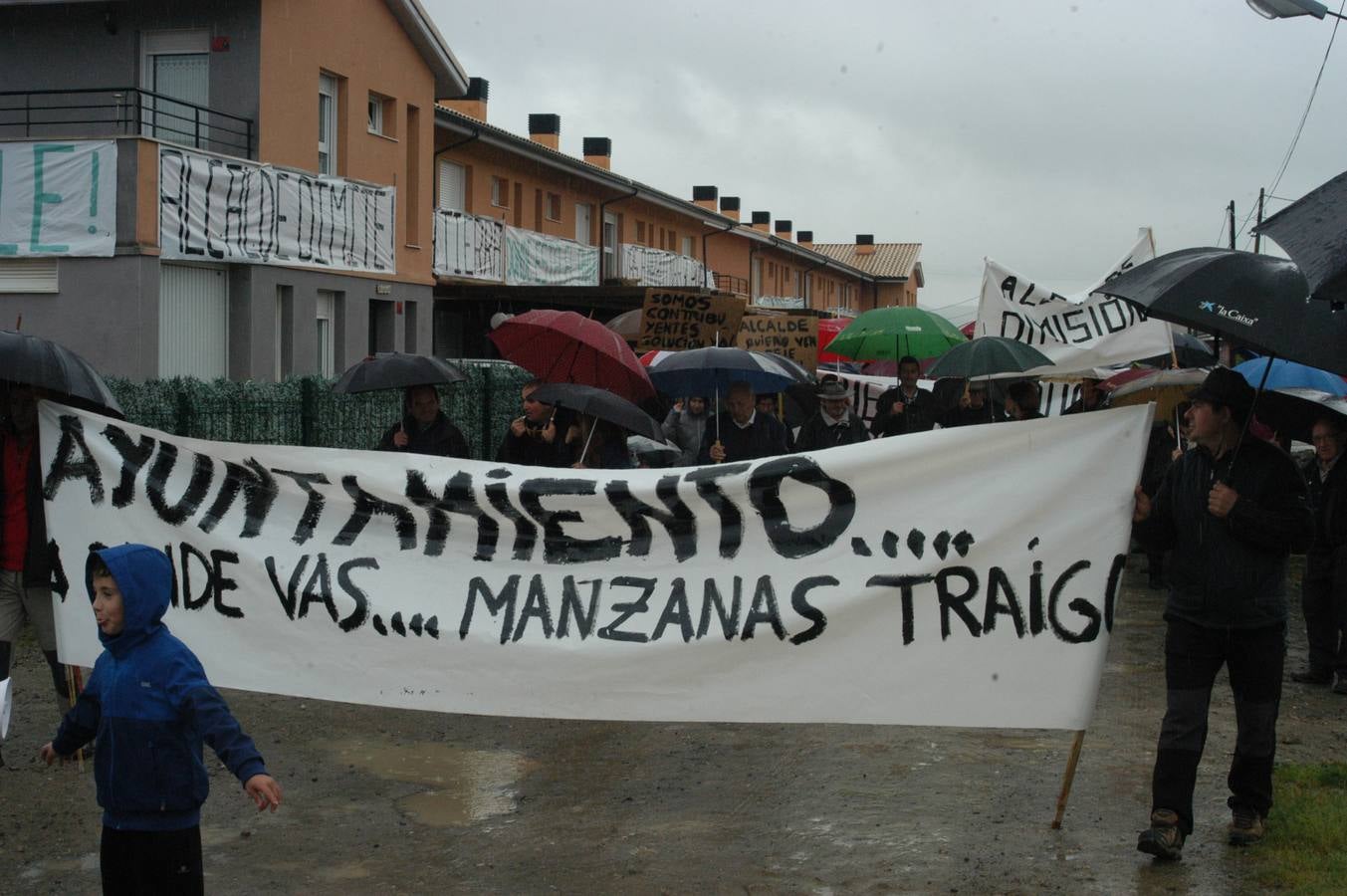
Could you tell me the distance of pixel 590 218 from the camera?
41062mm

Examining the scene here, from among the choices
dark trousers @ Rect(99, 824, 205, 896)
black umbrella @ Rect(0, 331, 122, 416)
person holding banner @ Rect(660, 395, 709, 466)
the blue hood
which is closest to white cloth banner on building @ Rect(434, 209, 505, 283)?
person holding banner @ Rect(660, 395, 709, 466)

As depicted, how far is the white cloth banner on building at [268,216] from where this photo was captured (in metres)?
19.8

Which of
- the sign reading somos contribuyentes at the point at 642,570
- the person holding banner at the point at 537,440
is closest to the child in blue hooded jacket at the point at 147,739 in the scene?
the sign reading somos contribuyentes at the point at 642,570

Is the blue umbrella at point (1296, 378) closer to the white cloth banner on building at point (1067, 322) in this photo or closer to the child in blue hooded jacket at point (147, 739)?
the white cloth banner on building at point (1067, 322)

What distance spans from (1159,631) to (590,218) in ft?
102

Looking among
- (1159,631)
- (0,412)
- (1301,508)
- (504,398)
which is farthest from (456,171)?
(1301,508)

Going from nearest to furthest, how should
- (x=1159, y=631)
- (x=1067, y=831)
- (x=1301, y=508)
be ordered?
(x=1301, y=508) < (x=1067, y=831) < (x=1159, y=631)

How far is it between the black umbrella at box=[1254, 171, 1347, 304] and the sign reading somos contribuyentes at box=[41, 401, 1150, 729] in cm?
114

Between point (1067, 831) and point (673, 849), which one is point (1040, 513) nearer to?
point (1067, 831)

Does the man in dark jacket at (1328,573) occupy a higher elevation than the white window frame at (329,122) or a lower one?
lower

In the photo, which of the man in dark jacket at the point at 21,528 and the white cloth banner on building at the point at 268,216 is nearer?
the man in dark jacket at the point at 21,528

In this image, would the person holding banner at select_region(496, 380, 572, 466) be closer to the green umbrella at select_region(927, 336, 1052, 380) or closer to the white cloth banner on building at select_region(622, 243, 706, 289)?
the green umbrella at select_region(927, 336, 1052, 380)

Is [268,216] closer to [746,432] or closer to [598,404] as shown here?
[746,432]

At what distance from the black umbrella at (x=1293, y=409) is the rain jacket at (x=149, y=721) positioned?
468cm
